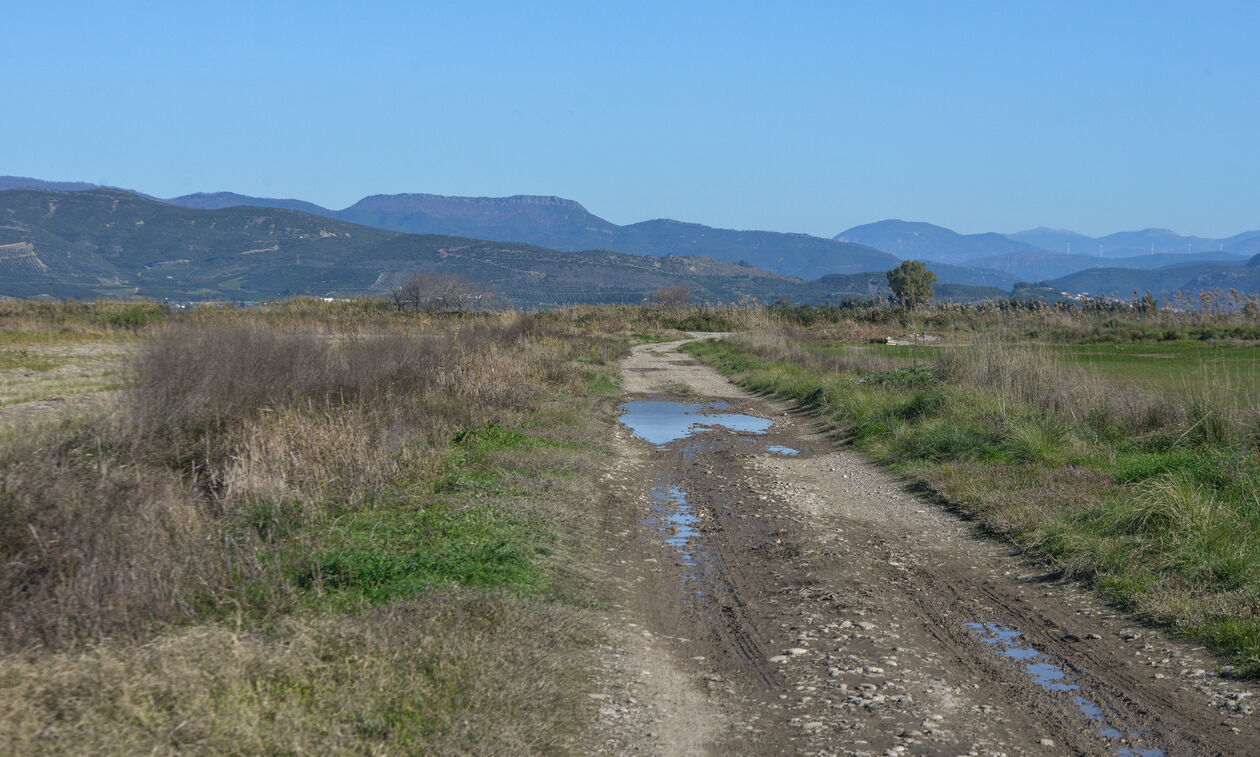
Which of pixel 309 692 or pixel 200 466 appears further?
pixel 200 466

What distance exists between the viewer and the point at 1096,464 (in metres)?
13.0

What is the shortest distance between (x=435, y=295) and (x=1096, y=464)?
56.7 meters

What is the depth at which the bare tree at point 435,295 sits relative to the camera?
2486 inches

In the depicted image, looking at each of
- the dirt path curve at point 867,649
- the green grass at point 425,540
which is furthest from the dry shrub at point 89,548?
the dirt path curve at point 867,649

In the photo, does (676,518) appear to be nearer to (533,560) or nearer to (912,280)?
(533,560)

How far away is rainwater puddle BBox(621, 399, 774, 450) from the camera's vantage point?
19.6 m

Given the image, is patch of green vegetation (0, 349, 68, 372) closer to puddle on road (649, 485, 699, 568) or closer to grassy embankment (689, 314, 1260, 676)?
grassy embankment (689, 314, 1260, 676)

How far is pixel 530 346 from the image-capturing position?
3297 cm

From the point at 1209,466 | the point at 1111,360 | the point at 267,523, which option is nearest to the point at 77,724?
the point at 267,523

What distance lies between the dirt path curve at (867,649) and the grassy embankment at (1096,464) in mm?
469

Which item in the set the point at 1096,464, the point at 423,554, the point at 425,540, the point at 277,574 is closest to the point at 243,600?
the point at 277,574

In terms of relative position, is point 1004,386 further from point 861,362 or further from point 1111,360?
point 1111,360

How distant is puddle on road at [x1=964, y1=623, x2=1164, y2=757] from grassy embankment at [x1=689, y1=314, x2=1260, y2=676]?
1.13m

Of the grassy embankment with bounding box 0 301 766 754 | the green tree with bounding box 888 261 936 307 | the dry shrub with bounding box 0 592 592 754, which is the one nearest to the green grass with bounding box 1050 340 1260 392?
the grassy embankment with bounding box 0 301 766 754
